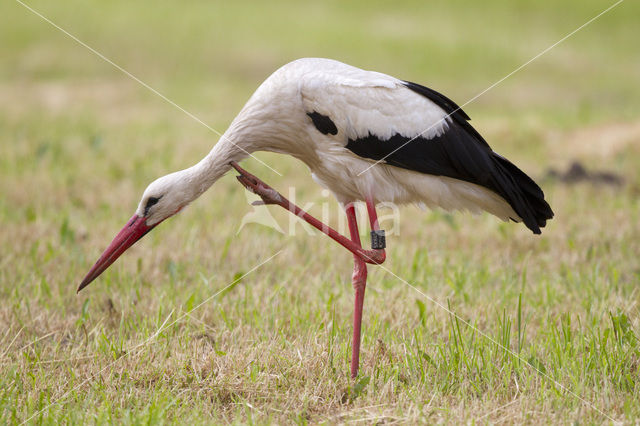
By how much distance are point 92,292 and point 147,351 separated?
1131 mm

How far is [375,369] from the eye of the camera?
3.45 meters

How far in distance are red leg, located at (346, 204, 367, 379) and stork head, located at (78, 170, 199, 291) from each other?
913 mm

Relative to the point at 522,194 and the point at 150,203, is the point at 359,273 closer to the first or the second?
the point at 522,194

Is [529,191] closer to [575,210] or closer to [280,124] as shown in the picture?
[280,124]

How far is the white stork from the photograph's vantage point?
3.56 metres

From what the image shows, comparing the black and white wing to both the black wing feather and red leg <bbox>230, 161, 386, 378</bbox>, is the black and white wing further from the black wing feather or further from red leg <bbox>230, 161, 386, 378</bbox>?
red leg <bbox>230, 161, 386, 378</bbox>

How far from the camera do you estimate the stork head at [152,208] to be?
11.9ft

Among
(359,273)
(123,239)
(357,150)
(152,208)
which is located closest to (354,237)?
(359,273)

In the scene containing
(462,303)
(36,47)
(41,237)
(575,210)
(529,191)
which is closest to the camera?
(529,191)

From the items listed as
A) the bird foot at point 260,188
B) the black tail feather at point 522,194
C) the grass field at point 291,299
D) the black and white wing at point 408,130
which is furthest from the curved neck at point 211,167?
the black tail feather at point 522,194

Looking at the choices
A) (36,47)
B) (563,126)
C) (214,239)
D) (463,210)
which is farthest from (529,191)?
(36,47)

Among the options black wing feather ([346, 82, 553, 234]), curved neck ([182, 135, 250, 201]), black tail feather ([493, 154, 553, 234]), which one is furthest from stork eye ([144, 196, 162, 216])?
black tail feather ([493, 154, 553, 234])

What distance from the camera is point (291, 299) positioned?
4.37m

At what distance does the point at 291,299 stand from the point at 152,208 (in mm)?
1140
